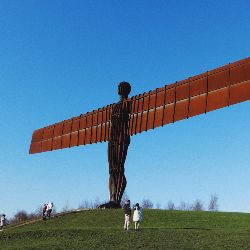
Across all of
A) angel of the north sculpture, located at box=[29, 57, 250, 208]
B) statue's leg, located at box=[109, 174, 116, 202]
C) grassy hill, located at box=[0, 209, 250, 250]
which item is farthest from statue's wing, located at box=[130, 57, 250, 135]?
grassy hill, located at box=[0, 209, 250, 250]

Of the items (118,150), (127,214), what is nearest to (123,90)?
(118,150)

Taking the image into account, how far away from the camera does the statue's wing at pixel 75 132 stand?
27.4 meters

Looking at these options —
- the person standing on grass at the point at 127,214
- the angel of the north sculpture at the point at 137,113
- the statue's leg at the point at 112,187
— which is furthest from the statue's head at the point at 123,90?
the person standing on grass at the point at 127,214

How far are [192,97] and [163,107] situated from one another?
193 centimetres

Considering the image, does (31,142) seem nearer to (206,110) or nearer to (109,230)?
(109,230)

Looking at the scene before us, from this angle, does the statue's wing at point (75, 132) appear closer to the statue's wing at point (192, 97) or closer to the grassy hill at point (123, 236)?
the statue's wing at point (192, 97)

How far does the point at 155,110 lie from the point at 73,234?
7480 mm

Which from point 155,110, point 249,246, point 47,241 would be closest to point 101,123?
point 155,110

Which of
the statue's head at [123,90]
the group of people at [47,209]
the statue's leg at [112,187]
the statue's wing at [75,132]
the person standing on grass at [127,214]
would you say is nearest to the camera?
the person standing on grass at [127,214]

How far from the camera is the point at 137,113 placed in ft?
84.0

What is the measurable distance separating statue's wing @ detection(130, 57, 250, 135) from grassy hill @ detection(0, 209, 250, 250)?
5.32 meters

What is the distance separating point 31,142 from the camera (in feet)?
105

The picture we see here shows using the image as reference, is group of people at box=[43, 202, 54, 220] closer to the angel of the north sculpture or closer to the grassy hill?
the grassy hill

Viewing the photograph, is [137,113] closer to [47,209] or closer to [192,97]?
[192,97]
